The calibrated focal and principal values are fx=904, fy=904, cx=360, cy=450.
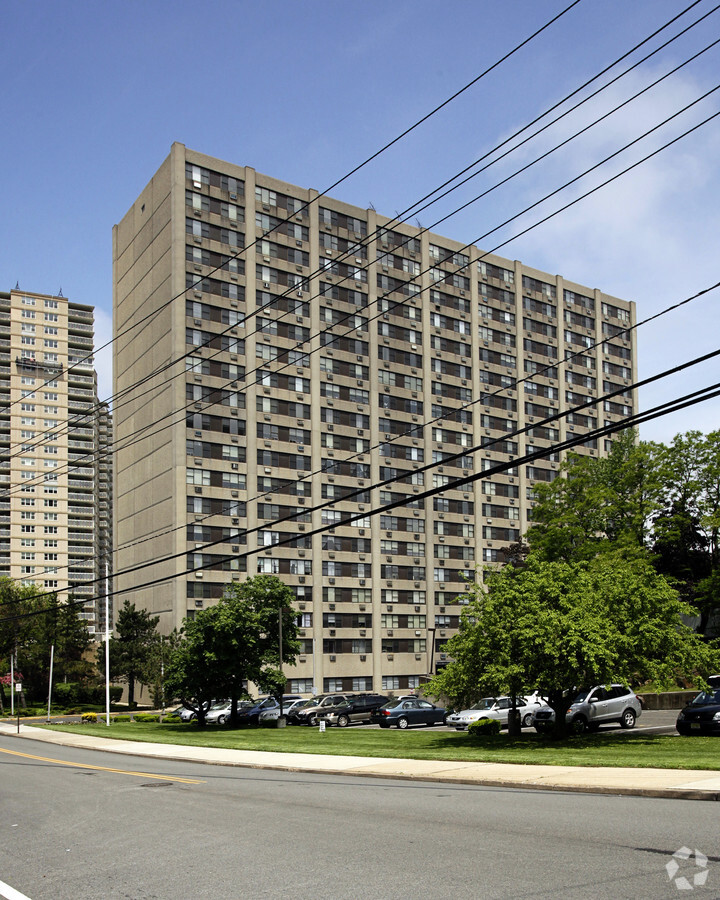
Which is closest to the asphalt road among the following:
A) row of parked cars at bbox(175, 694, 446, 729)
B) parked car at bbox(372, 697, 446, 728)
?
parked car at bbox(372, 697, 446, 728)

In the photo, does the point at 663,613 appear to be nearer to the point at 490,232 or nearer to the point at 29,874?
the point at 490,232

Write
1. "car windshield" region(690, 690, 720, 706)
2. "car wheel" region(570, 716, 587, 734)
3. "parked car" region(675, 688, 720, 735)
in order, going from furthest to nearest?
"car wheel" region(570, 716, 587, 734)
"car windshield" region(690, 690, 720, 706)
"parked car" region(675, 688, 720, 735)

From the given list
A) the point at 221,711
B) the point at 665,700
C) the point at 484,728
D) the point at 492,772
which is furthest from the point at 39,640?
the point at 492,772

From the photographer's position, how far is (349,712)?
4894 centimetres

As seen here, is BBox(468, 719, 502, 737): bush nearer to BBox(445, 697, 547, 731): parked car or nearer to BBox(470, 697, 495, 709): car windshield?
BBox(445, 697, 547, 731): parked car

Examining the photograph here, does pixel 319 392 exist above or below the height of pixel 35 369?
below

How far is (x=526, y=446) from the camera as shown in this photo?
329 ft

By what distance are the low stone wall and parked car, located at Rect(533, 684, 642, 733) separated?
12.6 meters

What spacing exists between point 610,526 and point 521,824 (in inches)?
1955

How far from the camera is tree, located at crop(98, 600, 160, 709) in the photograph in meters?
72.4

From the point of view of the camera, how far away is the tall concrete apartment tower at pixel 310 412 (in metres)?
77.8

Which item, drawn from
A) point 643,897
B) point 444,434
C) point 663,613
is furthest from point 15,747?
point 444,434

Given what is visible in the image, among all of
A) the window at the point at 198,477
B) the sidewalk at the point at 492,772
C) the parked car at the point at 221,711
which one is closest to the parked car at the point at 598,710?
the sidewalk at the point at 492,772

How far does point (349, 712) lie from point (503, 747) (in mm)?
23401
